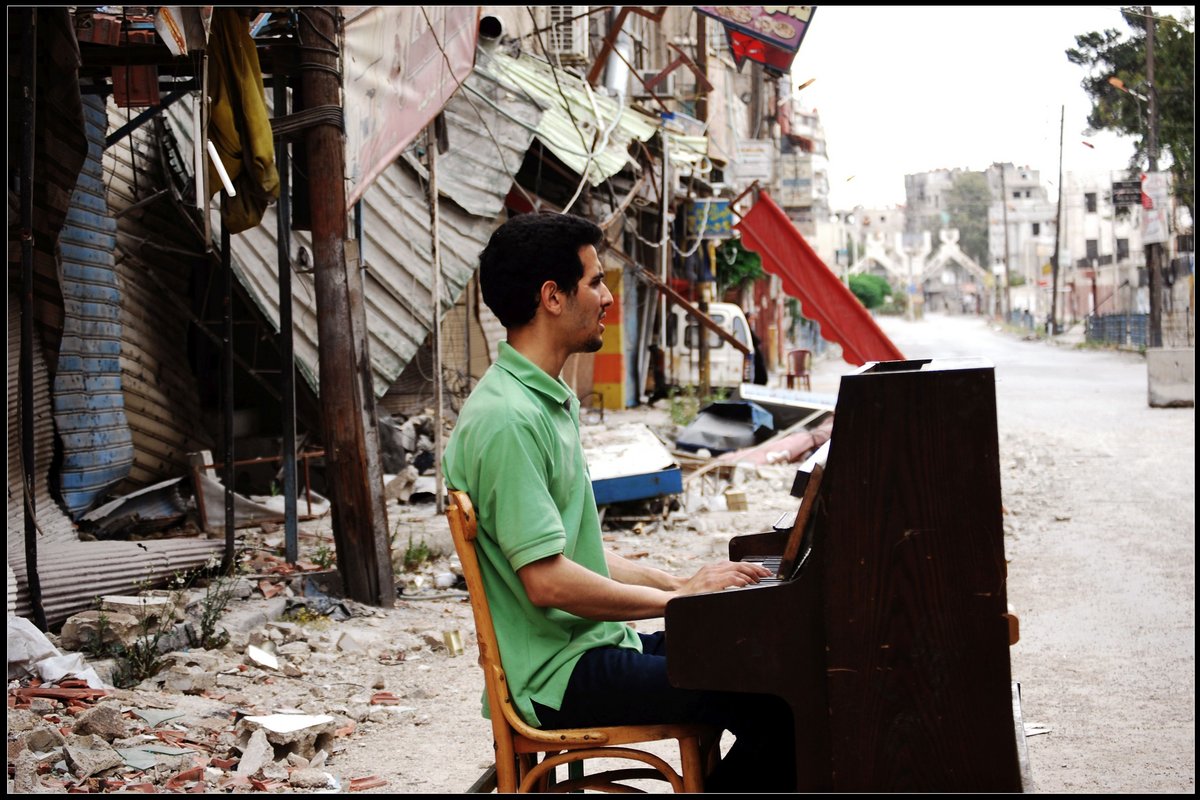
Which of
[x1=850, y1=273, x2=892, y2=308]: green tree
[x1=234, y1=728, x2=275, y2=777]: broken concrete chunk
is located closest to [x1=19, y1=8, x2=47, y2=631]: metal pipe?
[x1=234, y1=728, x2=275, y2=777]: broken concrete chunk

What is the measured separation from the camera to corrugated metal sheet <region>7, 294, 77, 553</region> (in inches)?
261

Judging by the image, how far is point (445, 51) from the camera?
6.61m

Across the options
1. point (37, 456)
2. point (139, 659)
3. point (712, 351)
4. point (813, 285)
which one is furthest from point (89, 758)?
point (712, 351)

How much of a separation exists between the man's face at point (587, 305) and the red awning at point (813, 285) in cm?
933

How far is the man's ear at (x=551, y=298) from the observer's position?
2.71m

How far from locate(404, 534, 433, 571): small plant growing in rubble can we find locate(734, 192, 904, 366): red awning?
540 cm

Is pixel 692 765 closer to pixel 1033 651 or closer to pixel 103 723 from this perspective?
pixel 103 723

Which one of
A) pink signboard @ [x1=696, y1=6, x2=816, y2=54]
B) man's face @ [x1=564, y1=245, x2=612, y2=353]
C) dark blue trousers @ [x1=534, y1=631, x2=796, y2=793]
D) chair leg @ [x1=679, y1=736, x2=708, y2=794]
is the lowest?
chair leg @ [x1=679, y1=736, x2=708, y2=794]

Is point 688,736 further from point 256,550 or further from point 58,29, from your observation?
point 256,550

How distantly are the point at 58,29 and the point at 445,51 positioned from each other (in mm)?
2008

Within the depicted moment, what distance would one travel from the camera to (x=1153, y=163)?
3173 cm

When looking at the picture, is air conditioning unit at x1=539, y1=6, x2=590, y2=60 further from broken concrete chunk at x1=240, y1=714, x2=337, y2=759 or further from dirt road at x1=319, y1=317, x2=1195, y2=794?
broken concrete chunk at x1=240, y1=714, x2=337, y2=759

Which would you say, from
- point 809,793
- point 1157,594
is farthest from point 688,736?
point 1157,594

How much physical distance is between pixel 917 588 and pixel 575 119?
10.1 meters
